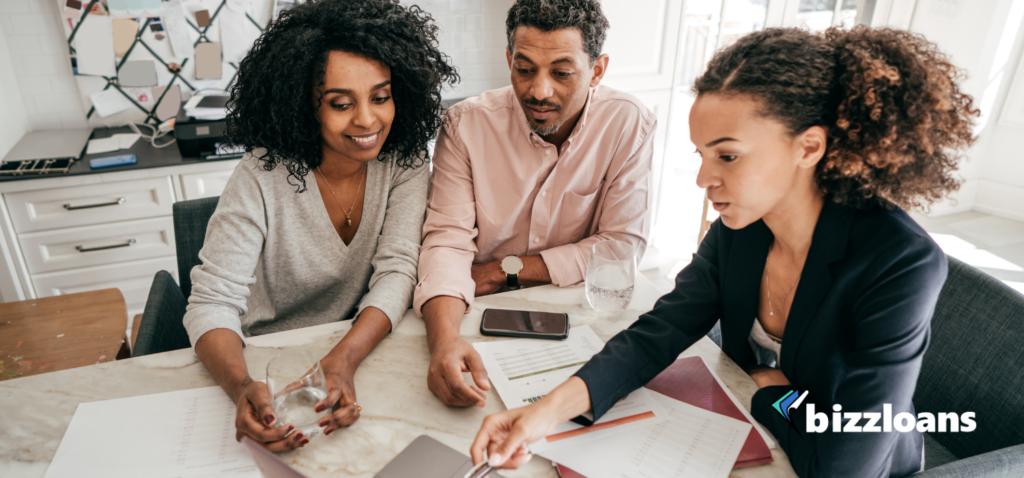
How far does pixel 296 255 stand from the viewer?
4.61ft

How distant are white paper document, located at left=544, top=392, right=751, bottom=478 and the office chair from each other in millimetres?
964

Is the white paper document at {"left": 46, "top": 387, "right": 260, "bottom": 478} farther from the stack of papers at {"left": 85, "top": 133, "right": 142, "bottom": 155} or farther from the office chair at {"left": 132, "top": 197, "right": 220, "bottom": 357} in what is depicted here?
the stack of papers at {"left": 85, "top": 133, "right": 142, "bottom": 155}

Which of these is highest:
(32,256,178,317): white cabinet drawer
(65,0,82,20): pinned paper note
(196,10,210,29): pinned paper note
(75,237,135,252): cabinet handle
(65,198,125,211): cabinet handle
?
(65,0,82,20): pinned paper note

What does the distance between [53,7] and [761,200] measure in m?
3.08

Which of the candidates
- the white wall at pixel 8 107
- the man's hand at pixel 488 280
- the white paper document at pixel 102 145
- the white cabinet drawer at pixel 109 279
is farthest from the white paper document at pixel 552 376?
the white wall at pixel 8 107

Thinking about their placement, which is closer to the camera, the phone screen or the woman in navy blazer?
the woman in navy blazer

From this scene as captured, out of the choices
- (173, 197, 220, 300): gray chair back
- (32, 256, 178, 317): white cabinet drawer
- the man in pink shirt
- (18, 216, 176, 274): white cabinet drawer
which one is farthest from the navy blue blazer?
(18, 216, 176, 274): white cabinet drawer

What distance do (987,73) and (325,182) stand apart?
399cm

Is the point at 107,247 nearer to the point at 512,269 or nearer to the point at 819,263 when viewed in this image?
the point at 512,269

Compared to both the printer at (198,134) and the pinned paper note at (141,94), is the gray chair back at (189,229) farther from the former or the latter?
the pinned paper note at (141,94)

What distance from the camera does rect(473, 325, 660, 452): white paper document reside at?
0.94 metres

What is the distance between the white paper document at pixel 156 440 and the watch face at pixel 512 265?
703 millimetres

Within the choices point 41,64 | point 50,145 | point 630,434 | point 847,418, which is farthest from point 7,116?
point 847,418

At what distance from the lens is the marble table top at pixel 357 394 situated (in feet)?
2.90
